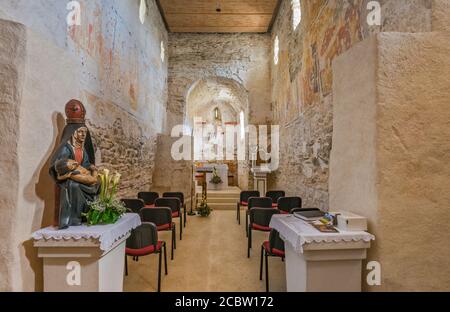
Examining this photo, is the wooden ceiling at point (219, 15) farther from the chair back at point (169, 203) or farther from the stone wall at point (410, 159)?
the stone wall at point (410, 159)

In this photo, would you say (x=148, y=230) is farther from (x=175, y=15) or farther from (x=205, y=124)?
(x=205, y=124)

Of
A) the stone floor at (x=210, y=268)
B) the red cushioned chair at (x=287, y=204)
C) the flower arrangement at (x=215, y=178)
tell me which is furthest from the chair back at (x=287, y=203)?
the flower arrangement at (x=215, y=178)

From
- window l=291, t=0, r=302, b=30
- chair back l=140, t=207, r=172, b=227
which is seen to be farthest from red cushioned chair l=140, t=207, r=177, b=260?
window l=291, t=0, r=302, b=30

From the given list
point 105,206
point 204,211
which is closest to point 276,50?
point 204,211

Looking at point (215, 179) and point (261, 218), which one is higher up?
point (215, 179)

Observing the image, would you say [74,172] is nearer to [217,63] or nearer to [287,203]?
[287,203]

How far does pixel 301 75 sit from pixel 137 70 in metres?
4.14

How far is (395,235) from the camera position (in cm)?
233

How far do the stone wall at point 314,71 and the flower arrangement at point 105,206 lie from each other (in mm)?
3386

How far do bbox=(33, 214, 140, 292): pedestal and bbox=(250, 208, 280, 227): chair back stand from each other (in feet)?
7.91

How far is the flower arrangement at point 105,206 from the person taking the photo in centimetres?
240

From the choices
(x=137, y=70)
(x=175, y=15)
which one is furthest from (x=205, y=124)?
(x=137, y=70)

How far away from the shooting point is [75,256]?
7.14ft

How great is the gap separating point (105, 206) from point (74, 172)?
425mm
